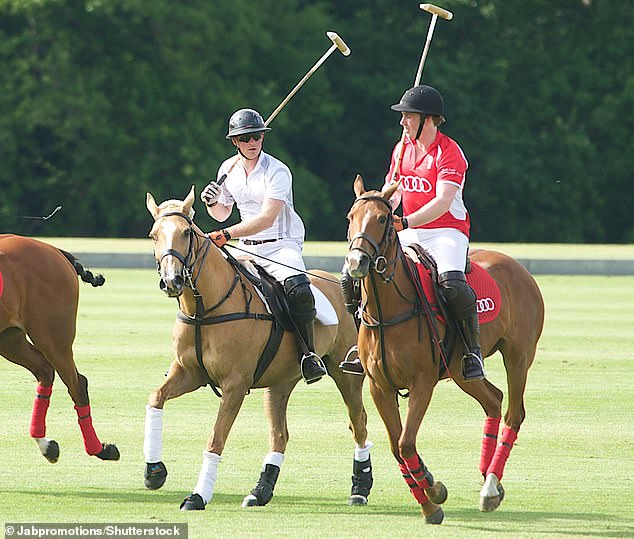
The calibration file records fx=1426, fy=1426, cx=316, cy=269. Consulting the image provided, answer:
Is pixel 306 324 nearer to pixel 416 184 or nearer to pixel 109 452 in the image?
pixel 416 184

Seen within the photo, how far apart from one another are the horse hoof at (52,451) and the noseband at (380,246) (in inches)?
93.9

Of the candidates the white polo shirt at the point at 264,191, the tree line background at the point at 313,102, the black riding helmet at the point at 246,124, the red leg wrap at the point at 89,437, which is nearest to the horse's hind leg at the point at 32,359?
the red leg wrap at the point at 89,437

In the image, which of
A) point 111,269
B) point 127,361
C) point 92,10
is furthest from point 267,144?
point 127,361

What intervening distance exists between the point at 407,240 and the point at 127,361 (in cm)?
598

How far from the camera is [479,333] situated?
740cm

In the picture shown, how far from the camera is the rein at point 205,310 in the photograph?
275 inches

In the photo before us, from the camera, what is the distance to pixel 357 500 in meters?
7.29

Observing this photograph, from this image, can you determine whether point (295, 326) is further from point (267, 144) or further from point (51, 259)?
point (267, 144)

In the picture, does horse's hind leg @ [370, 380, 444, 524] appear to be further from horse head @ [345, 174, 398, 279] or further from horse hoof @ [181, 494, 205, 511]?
horse hoof @ [181, 494, 205, 511]

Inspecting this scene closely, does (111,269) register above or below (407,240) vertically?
below

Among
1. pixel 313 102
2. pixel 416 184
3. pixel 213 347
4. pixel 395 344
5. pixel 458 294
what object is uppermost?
pixel 416 184

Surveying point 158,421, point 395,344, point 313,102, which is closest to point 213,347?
point 158,421

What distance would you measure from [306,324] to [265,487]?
0.96 m
